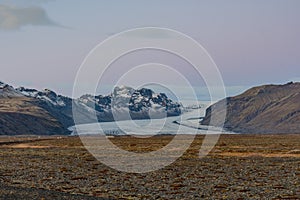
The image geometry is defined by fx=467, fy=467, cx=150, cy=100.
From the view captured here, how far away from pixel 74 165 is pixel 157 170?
1239 cm

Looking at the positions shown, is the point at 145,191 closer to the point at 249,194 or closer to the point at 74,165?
the point at 249,194

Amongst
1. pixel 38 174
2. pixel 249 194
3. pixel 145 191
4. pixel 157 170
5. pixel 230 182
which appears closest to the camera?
pixel 249 194

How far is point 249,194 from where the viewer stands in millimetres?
36406

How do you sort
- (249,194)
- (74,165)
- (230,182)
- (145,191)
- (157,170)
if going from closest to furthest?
(249,194) → (145,191) → (230,182) → (157,170) → (74,165)

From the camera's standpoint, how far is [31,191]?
3912cm

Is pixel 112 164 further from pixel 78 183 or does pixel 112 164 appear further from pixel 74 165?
pixel 78 183

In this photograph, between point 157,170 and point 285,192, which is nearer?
point 285,192

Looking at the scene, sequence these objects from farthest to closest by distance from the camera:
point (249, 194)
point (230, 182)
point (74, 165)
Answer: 1. point (74, 165)
2. point (230, 182)
3. point (249, 194)

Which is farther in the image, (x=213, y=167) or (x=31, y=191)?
(x=213, y=167)

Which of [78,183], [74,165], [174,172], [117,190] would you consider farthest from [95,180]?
[74,165]

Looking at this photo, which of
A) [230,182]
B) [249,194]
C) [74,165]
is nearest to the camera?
[249,194]

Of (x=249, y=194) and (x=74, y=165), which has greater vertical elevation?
(x=74, y=165)

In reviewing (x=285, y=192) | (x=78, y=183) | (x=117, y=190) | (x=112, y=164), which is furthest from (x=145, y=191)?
(x=112, y=164)

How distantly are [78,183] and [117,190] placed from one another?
6.31m
